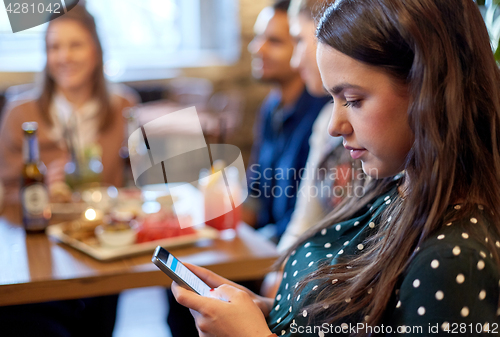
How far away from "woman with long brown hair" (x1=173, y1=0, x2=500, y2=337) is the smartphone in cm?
3

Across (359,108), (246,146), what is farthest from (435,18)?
(246,146)

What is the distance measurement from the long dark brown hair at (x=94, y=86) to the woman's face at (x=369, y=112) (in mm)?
1431

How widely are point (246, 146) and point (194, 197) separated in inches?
130

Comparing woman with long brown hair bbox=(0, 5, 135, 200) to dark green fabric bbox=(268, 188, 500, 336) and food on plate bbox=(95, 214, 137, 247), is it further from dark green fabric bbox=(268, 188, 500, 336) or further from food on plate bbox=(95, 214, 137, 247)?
dark green fabric bbox=(268, 188, 500, 336)

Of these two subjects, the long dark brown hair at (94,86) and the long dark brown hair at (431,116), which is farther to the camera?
the long dark brown hair at (94,86)

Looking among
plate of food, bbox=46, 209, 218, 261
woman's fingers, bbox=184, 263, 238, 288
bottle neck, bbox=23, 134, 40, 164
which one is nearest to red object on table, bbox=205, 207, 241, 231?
plate of food, bbox=46, 209, 218, 261

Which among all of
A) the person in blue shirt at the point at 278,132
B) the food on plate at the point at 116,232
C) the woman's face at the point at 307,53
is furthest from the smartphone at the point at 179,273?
the woman's face at the point at 307,53

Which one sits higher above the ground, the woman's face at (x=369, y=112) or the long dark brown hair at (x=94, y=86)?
the woman's face at (x=369, y=112)

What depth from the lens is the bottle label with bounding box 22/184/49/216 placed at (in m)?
1.23

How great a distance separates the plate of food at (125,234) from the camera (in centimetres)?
109

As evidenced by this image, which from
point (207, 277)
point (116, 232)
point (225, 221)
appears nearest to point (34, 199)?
point (116, 232)

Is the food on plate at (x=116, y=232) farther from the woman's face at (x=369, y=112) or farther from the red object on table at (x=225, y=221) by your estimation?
the woman's face at (x=369, y=112)

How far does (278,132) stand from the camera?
6.76 ft

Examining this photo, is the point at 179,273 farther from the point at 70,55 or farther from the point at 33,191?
the point at 70,55
